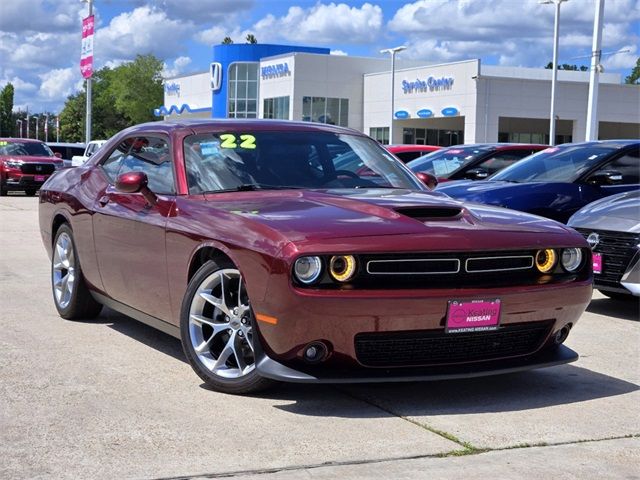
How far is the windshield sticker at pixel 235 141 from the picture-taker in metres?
5.73

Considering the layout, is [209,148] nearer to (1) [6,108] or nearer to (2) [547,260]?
(2) [547,260]

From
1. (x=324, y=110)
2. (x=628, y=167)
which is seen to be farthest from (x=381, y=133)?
(x=628, y=167)

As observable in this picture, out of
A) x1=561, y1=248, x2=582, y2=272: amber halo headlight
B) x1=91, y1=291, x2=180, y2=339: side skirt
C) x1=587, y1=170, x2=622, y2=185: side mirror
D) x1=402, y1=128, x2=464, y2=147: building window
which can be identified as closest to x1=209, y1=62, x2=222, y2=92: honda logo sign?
x1=402, y1=128, x2=464, y2=147: building window

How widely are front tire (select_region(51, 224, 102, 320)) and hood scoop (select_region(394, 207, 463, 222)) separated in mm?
2819

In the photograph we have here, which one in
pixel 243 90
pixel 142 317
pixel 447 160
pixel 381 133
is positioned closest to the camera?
pixel 142 317

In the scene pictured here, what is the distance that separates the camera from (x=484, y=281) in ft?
15.4

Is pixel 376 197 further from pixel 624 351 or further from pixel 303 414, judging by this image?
pixel 624 351

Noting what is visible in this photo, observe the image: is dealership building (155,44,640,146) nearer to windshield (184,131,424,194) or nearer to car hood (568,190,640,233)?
car hood (568,190,640,233)

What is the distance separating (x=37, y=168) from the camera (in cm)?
2639

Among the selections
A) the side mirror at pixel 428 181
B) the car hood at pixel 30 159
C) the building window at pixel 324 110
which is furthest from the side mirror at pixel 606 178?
the building window at pixel 324 110

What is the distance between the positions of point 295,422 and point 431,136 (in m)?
59.1

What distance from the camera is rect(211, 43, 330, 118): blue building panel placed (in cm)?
7269

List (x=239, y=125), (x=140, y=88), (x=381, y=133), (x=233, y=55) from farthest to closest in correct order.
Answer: (x=140, y=88)
(x=233, y=55)
(x=381, y=133)
(x=239, y=125)

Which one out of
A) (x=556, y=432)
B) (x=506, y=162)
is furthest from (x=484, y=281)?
(x=506, y=162)
